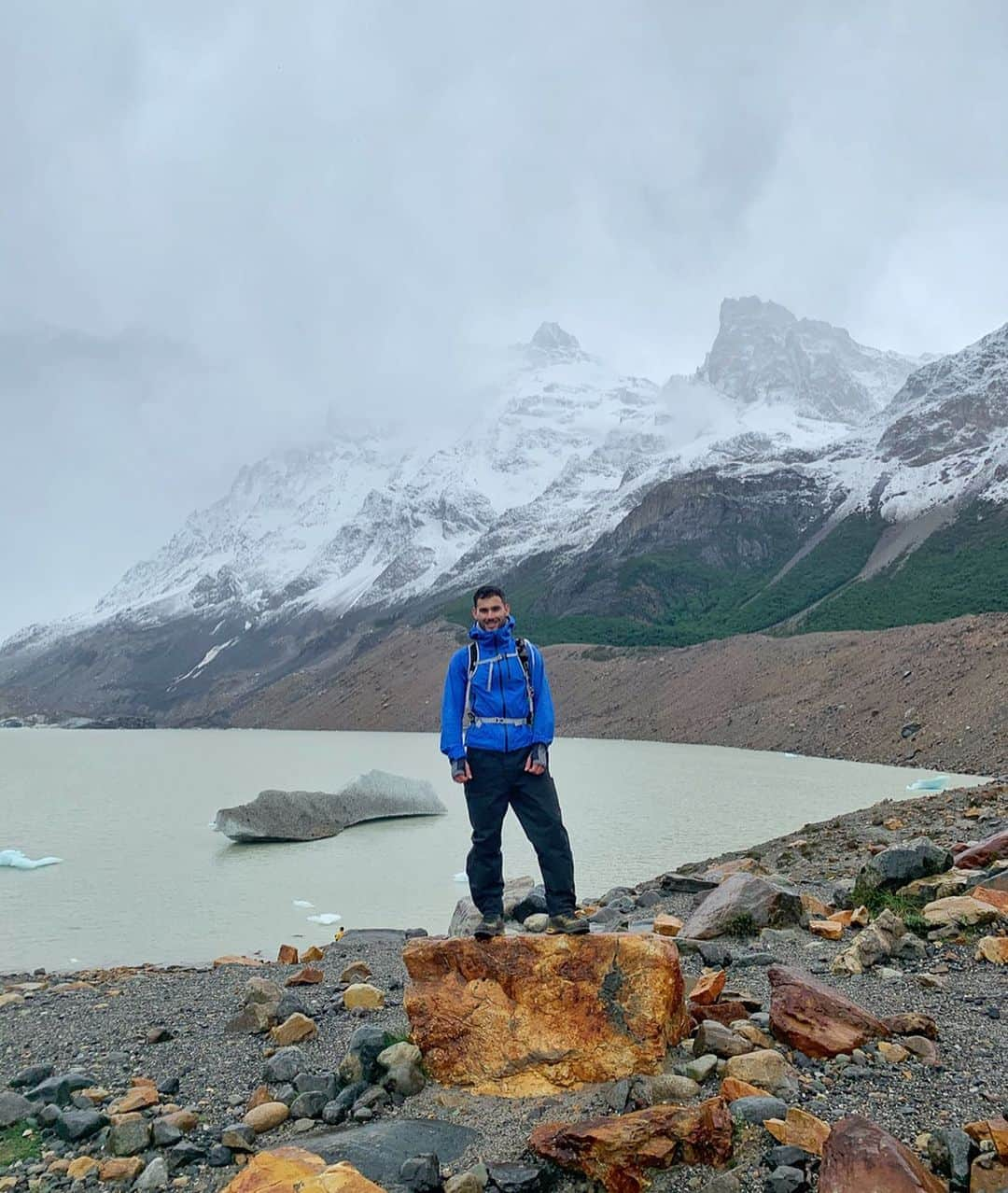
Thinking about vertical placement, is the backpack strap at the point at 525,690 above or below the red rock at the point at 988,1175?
above

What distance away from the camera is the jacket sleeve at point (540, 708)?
6.45 metres

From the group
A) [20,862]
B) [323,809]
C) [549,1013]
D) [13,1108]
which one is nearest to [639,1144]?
[549,1013]

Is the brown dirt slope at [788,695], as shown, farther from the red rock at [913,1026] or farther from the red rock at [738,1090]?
the red rock at [738,1090]

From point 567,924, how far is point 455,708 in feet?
5.53

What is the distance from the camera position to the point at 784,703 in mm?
66062

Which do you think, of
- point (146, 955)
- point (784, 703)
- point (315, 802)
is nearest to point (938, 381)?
point (784, 703)

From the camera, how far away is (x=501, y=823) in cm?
645

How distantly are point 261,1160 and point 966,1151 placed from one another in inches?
123

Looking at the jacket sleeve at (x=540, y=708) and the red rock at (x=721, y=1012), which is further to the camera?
the jacket sleeve at (x=540, y=708)

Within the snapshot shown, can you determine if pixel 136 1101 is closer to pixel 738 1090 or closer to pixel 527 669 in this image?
pixel 738 1090

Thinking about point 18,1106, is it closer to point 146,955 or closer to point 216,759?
point 146,955

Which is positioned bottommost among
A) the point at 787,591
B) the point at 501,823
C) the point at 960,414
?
the point at 501,823

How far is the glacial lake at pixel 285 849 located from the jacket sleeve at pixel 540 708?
7421 mm

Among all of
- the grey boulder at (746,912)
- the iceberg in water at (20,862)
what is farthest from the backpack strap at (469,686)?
the iceberg in water at (20,862)
